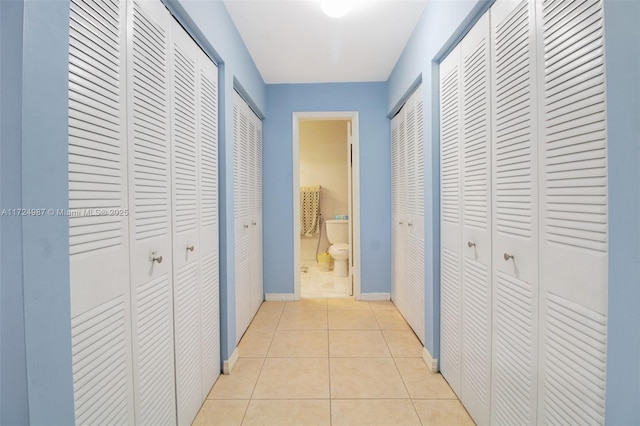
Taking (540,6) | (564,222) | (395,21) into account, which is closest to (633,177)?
(564,222)

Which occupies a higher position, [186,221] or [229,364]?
[186,221]

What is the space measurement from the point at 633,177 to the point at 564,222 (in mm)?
243

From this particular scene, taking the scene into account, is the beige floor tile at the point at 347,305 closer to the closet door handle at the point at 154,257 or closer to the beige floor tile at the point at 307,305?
the beige floor tile at the point at 307,305

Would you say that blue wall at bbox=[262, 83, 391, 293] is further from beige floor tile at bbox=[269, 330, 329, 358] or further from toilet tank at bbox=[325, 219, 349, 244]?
toilet tank at bbox=[325, 219, 349, 244]

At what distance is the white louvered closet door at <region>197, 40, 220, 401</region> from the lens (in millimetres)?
1637

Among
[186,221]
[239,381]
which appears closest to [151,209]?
[186,221]

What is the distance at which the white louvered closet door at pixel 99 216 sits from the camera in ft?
2.61

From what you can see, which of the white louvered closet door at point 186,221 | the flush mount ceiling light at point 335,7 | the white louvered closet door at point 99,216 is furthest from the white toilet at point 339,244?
the white louvered closet door at point 99,216

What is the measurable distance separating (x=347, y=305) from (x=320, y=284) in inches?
32.7

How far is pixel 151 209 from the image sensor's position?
1159 millimetres

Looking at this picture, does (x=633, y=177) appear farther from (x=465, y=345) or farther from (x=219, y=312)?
(x=219, y=312)

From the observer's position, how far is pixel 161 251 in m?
1.22

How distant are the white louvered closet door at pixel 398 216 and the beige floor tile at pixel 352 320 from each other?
1.11 ft

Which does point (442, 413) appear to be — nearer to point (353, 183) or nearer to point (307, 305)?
point (307, 305)
